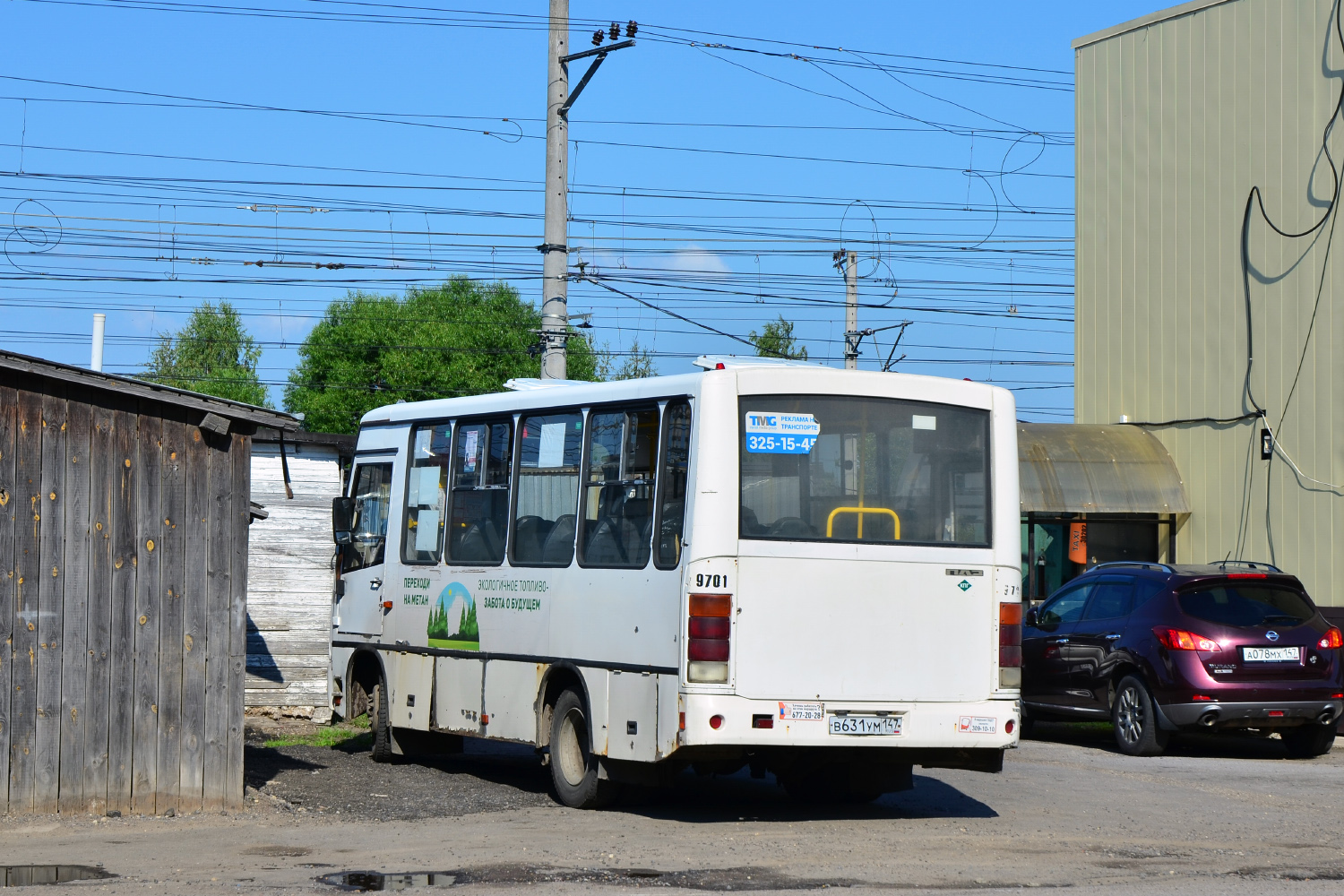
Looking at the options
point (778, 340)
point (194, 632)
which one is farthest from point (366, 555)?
point (778, 340)

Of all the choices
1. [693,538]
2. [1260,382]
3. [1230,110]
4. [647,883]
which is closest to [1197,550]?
[1260,382]

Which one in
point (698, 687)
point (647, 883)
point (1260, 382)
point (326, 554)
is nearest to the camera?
point (647, 883)

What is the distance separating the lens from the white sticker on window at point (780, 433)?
1032cm

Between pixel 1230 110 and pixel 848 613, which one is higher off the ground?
→ pixel 1230 110

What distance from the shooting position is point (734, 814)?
11.1 meters

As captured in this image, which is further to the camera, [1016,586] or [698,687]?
[1016,586]

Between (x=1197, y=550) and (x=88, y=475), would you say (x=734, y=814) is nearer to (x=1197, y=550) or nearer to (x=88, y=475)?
(x=88, y=475)

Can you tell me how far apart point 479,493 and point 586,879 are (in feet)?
16.4

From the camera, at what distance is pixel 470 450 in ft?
43.4

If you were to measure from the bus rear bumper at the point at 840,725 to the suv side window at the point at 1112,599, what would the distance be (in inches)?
222

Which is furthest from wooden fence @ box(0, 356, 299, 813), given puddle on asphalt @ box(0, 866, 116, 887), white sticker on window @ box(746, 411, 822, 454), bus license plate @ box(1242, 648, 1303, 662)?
bus license plate @ box(1242, 648, 1303, 662)

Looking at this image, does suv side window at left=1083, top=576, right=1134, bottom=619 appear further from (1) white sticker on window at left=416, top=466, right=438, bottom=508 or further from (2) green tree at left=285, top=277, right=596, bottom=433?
(2) green tree at left=285, top=277, right=596, bottom=433

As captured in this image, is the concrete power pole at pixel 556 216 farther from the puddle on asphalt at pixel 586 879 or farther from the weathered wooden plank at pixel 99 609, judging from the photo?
the puddle on asphalt at pixel 586 879

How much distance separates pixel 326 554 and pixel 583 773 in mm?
8496
